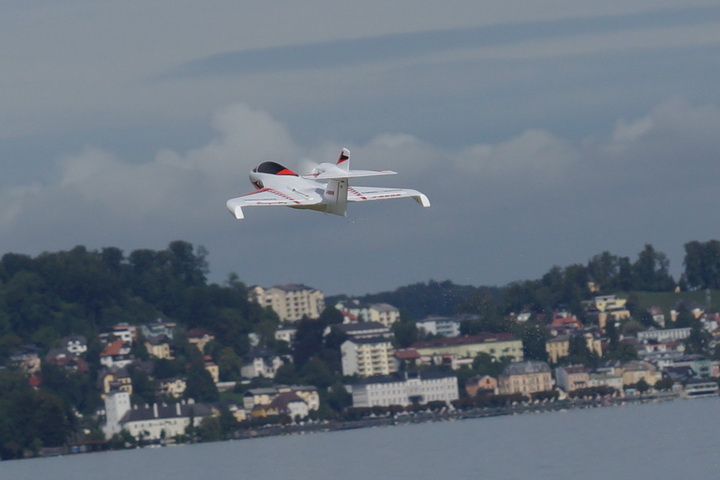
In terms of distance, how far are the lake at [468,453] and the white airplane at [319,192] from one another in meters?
28.4

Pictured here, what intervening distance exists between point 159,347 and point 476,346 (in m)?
51.2

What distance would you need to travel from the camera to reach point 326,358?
170m

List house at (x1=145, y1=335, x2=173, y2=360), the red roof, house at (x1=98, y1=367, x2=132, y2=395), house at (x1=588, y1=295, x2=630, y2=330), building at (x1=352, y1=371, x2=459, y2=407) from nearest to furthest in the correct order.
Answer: building at (x1=352, y1=371, x2=459, y2=407) < house at (x1=98, y1=367, x2=132, y2=395) < house at (x1=588, y1=295, x2=630, y2=330) < the red roof < house at (x1=145, y1=335, x2=173, y2=360)

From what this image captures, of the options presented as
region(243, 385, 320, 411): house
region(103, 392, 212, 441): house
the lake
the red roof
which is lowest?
the lake

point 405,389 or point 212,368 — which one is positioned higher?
point 212,368

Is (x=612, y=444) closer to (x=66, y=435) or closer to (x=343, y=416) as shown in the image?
(x=66, y=435)

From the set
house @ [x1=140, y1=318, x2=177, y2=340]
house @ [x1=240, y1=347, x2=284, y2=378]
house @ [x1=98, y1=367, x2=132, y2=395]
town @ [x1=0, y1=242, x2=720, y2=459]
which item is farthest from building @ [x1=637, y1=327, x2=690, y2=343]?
house @ [x1=140, y1=318, x2=177, y2=340]

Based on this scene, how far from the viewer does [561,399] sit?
149875mm

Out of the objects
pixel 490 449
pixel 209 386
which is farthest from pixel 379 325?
pixel 490 449

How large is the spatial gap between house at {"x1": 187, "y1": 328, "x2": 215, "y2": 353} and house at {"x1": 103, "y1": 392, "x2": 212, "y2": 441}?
33835 millimetres

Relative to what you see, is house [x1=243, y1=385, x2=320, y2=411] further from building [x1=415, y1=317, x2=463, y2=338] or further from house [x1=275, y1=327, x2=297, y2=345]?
house [x1=275, y1=327, x2=297, y2=345]

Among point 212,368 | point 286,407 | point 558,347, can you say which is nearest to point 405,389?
point 286,407

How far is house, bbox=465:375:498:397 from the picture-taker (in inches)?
6033

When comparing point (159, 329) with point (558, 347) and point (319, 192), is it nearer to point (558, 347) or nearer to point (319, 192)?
point (558, 347)
